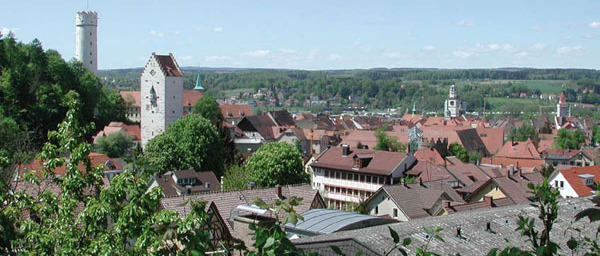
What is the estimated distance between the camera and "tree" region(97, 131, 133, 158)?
5784cm

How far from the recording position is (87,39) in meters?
96.3

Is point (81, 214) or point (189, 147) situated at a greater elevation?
point (81, 214)

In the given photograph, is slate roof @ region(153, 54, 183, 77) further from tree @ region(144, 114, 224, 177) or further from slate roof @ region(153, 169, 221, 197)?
slate roof @ region(153, 169, 221, 197)

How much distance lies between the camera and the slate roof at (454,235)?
12688mm

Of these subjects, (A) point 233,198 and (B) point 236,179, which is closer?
(A) point 233,198

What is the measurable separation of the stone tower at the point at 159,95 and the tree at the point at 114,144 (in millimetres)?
4261

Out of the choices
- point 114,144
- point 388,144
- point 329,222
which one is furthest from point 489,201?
point 114,144

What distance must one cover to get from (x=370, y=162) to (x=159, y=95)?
2632cm

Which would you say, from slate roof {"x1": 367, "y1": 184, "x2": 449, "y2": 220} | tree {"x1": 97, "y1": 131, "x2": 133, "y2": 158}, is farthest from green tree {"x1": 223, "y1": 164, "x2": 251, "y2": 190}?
tree {"x1": 97, "y1": 131, "x2": 133, "y2": 158}

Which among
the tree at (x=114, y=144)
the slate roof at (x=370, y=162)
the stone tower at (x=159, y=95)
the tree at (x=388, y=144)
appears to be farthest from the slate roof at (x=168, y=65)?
the slate roof at (x=370, y=162)

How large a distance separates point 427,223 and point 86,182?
377 inches

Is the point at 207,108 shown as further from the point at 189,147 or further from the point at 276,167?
the point at 276,167

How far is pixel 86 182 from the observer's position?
8531mm

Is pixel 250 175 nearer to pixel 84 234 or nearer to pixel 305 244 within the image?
pixel 305 244
